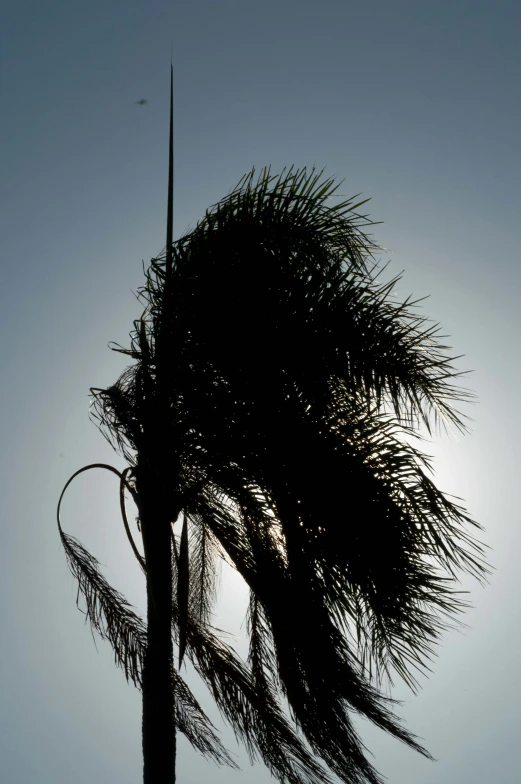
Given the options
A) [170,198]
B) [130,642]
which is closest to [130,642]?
[130,642]

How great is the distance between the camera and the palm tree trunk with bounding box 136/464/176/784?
4383 millimetres

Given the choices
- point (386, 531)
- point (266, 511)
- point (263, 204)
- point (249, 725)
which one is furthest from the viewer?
point (263, 204)

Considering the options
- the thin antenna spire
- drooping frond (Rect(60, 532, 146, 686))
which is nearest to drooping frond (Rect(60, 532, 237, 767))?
drooping frond (Rect(60, 532, 146, 686))

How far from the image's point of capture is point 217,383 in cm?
475

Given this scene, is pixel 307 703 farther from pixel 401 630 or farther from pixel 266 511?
pixel 266 511

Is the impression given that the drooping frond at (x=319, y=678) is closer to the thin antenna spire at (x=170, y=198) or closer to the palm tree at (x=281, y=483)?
the palm tree at (x=281, y=483)

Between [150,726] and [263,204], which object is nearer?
[150,726]

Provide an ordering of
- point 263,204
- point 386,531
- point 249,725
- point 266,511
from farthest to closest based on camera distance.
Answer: point 263,204
point 266,511
point 249,725
point 386,531

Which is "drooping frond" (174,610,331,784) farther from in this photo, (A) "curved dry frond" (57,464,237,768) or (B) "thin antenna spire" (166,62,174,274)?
(B) "thin antenna spire" (166,62,174,274)

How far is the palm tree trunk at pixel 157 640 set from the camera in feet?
14.4

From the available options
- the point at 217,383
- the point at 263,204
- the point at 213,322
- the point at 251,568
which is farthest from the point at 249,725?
the point at 263,204

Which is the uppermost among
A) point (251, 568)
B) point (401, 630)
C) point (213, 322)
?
point (213, 322)

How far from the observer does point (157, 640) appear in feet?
14.7

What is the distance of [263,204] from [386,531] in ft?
8.26
